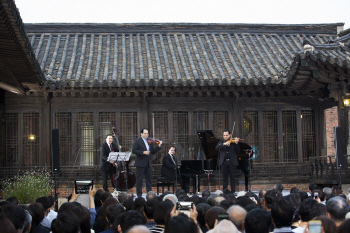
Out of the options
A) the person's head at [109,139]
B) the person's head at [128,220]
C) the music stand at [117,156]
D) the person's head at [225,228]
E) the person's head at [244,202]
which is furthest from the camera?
the person's head at [109,139]

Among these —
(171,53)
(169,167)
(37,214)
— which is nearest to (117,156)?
(169,167)

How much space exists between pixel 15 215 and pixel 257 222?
253 cm

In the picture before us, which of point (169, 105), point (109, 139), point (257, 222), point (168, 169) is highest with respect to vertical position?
point (169, 105)

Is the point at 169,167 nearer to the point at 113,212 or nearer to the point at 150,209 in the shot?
the point at 150,209

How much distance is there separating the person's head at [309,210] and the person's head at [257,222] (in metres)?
0.93

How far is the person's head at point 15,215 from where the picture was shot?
4.57 meters

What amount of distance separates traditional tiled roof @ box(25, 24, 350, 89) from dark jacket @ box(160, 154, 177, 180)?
2.33 metres

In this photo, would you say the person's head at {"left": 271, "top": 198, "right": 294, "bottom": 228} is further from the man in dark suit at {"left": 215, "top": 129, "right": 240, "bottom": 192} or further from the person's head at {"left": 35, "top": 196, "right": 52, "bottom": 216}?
the man in dark suit at {"left": 215, "top": 129, "right": 240, "bottom": 192}

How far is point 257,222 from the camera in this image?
424cm

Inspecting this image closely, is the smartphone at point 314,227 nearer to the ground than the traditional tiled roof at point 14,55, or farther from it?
nearer to the ground

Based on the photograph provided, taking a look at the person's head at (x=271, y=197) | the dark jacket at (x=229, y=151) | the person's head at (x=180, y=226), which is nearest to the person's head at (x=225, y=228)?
the person's head at (x=180, y=226)

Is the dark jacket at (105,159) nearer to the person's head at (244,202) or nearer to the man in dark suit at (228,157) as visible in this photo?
the man in dark suit at (228,157)

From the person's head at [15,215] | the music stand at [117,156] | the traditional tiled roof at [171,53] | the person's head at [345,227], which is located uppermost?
the traditional tiled roof at [171,53]

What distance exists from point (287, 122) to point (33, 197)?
8.84 m
